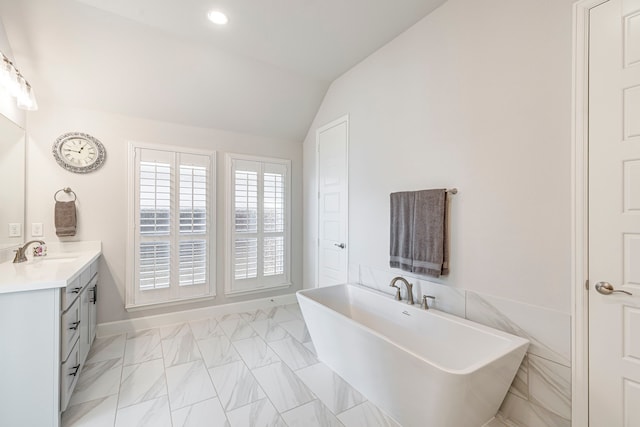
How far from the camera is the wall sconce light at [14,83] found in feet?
6.59

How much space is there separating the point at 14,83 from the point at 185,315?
2679 millimetres

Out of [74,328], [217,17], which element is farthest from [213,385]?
[217,17]

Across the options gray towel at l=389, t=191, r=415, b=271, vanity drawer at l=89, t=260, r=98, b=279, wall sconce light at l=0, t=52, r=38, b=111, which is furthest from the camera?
vanity drawer at l=89, t=260, r=98, b=279

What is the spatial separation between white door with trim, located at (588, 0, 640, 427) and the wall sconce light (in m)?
3.74

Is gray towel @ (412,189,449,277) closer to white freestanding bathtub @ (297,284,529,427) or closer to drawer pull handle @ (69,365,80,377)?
white freestanding bathtub @ (297,284,529,427)

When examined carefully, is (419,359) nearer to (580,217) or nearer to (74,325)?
(580,217)

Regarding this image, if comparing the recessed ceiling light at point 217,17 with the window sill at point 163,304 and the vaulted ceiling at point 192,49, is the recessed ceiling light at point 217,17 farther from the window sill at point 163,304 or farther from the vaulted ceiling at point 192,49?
the window sill at point 163,304

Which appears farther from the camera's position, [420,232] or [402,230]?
[402,230]

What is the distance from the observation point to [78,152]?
2.89 m

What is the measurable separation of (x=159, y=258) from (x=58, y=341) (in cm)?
163

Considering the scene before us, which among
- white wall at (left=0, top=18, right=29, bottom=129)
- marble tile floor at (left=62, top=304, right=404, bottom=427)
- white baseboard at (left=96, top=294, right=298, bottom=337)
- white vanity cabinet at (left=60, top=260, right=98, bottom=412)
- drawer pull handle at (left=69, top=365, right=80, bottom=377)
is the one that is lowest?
marble tile floor at (left=62, top=304, right=404, bottom=427)

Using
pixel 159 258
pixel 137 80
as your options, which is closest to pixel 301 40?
pixel 137 80

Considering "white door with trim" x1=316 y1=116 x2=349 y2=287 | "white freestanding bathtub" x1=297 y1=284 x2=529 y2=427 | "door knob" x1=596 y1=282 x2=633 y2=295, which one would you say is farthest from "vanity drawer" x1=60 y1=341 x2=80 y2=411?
"door knob" x1=596 y1=282 x2=633 y2=295

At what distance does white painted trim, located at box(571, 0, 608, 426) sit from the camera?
1.48m
